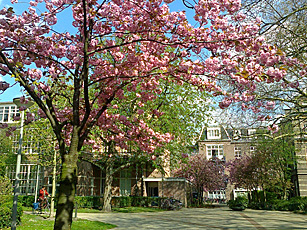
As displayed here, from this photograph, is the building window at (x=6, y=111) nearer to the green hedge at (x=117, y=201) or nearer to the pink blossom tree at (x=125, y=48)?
the green hedge at (x=117, y=201)

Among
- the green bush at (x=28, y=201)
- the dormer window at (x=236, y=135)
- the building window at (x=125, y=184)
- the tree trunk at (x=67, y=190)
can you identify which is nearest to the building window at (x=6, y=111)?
the green bush at (x=28, y=201)

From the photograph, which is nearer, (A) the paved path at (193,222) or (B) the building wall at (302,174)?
(A) the paved path at (193,222)

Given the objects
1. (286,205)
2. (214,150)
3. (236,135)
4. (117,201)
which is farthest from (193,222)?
(214,150)

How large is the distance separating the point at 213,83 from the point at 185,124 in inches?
450

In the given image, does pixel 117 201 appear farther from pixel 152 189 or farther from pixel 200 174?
pixel 200 174

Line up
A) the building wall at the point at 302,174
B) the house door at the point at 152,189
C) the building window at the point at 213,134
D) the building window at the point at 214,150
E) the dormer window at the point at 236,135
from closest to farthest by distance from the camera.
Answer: the dormer window at the point at 236,135, the house door at the point at 152,189, the building wall at the point at 302,174, the building window at the point at 214,150, the building window at the point at 213,134

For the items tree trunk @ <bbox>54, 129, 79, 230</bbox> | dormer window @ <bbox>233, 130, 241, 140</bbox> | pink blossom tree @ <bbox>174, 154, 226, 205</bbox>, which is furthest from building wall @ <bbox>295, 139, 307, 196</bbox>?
tree trunk @ <bbox>54, 129, 79, 230</bbox>

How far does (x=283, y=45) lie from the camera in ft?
33.9

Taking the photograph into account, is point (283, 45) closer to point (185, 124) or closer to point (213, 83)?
point (213, 83)

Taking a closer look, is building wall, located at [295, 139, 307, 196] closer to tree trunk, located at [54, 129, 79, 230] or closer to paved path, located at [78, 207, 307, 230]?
paved path, located at [78, 207, 307, 230]

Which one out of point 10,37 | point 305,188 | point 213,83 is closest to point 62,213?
point 10,37

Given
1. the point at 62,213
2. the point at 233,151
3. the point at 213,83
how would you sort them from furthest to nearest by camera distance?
the point at 233,151
the point at 213,83
the point at 62,213

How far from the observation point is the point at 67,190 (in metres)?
5.91

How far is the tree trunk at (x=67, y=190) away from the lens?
224 inches
